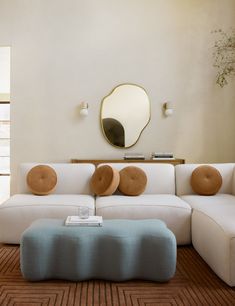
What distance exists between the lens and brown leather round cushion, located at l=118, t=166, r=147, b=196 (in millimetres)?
3309

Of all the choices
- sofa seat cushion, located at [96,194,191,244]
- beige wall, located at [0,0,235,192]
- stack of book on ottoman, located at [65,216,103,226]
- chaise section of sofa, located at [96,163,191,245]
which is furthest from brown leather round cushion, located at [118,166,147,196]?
beige wall, located at [0,0,235,192]

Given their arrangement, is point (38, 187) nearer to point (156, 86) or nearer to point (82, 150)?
point (82, 150)

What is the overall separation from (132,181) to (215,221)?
45.6 inches

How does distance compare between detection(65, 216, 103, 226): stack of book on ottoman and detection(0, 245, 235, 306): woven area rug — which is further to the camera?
detection(65, 216, 103, 226): stack of book on ottoman

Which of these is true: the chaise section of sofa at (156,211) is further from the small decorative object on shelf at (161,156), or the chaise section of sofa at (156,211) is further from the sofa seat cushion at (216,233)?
the small decorative object on shelf at (161,156)

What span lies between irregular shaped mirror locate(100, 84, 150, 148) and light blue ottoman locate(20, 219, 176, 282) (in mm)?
2942

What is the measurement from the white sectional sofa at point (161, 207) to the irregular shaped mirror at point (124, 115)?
1.50 m

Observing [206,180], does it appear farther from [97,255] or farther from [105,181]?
[97,255]

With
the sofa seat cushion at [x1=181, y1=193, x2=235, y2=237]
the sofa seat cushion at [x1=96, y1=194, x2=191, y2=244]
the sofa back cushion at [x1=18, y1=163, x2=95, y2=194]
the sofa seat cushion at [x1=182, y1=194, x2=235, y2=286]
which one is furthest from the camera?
the sofa back cushion at [x1=18, y1=163, x2=95, y2=194]

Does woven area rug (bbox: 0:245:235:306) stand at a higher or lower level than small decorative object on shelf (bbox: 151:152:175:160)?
lower

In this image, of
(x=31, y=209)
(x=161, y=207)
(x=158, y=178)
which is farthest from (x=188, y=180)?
(x=31, y=209)

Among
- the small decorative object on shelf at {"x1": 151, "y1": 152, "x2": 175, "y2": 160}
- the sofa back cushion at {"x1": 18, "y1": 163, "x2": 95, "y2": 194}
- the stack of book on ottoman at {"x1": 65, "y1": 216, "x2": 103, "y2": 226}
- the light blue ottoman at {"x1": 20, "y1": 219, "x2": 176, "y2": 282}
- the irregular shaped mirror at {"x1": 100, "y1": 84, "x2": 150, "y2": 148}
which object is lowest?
the light blue ottoman at {"x1": 20, "y1": 219, "x2": 176, "y2": 282}

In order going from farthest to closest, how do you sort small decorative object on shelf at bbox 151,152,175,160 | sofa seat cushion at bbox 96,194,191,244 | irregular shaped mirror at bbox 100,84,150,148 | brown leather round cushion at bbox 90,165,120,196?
irregular shaped mirror at bbox 100,84,150,148, small decorative object on shelf at bbox 151,152,175,160, brown leather round cushion at bbox 90,165,120,196, sofa seat cushion at bbox 96,194,191,244

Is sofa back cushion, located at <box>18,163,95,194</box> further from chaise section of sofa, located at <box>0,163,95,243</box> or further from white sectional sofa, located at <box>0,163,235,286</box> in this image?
chaise section of sofa, located at <box>0,163,95,243</box>
